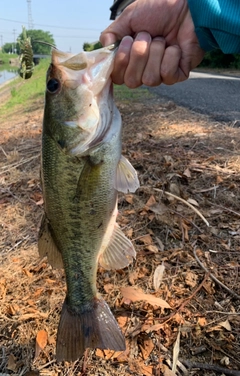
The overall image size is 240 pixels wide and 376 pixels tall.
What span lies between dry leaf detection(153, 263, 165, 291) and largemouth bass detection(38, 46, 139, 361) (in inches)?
34.1

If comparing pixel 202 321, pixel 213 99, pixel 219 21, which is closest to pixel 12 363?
pixel 202 321

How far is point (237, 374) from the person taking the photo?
7.52 ft

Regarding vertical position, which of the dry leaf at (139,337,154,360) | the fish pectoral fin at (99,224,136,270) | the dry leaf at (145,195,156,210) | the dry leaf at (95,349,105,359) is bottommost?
the dry leaf at (95,349,105,359)

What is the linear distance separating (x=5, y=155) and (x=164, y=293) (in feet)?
14.5

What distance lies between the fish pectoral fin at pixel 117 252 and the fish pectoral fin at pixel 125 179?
329mm

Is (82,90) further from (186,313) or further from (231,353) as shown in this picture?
(231,353)

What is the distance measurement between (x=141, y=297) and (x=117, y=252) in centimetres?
76

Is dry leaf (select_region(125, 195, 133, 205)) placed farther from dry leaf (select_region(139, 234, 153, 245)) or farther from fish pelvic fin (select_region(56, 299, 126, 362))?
fish pelvic fin (select_region(56, 299, 126, 362))

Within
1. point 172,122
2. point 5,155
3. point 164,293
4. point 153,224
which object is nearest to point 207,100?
point 172,122

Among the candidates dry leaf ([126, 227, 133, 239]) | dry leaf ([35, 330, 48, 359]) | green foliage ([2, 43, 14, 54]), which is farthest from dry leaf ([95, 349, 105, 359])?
green foliage ([2, 43, 14, 54])

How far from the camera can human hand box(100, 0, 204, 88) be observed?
2.16 metres

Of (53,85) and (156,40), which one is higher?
(156,40)

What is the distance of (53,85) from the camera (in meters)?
1.94

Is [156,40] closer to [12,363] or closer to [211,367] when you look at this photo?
[211,367]
